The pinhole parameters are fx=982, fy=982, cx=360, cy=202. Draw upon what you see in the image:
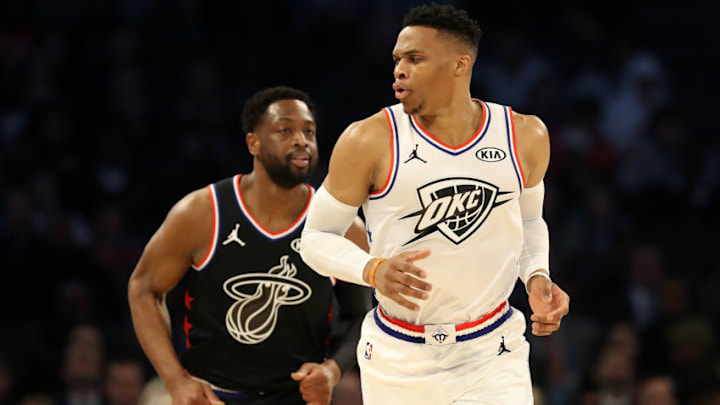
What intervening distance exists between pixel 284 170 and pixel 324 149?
13.5 ft

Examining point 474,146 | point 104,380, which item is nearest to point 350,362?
point 474,146

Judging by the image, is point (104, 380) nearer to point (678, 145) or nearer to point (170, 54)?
point (170, 54)

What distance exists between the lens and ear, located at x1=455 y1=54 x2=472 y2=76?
3730mm

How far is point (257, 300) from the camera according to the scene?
449 cm

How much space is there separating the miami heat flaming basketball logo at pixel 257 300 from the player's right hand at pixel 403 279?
1.18 meters

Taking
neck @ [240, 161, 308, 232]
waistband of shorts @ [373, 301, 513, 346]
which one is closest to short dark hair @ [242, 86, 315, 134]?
neck @ [240, 161, 308, 232]

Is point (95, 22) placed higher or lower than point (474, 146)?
higher

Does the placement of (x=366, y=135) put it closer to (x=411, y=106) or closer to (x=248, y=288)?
(x=411, y=106)

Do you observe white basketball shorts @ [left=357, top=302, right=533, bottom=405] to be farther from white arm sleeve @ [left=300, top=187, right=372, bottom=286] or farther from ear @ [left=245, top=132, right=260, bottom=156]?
→ ear @ [left=245, top=132, right=260, bottom=156]

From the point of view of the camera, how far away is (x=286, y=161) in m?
4.50

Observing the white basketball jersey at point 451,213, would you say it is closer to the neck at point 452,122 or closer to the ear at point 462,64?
the neck at point 452,122

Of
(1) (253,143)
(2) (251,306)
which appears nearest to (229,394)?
(2) (251,306)

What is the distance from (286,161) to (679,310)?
4.04 meters

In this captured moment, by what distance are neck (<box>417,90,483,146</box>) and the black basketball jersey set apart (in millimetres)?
1081
